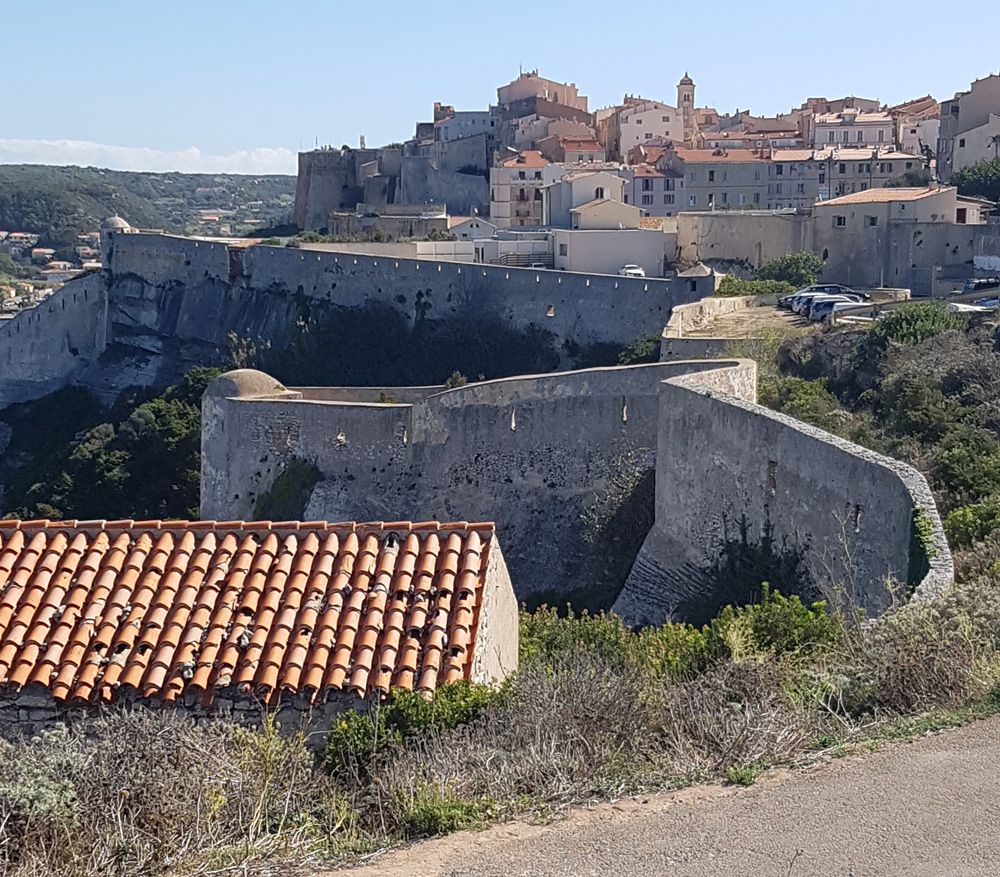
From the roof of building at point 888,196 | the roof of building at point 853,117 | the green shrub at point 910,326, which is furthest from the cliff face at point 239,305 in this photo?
the roof of building at point 853,117

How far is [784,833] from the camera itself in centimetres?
574

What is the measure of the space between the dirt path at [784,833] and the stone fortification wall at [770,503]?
2997 millimetres

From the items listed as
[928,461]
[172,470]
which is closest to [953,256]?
[172,470]

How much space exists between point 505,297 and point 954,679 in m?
30.0

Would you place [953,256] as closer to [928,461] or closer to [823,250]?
[823,250]

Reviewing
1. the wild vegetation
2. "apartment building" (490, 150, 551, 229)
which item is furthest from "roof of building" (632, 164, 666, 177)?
the wild vegetation

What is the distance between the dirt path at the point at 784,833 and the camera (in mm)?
5500

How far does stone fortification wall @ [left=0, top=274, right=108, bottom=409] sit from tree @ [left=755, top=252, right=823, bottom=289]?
2830 centimetres

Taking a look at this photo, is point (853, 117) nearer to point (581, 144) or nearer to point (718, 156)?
point (581, 144)

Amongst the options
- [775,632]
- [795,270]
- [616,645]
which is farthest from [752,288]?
[775,632]

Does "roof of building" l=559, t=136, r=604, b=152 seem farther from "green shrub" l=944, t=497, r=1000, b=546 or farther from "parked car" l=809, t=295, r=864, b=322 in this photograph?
"green shrub" l=944, t=497, r=1000, b=546

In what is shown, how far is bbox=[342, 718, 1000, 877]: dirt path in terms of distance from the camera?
5.50 m

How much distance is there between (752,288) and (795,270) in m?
3.29

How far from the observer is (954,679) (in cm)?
722
